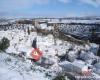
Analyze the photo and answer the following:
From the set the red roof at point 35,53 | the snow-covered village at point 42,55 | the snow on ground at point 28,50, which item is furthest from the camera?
the red roof at point 35,53

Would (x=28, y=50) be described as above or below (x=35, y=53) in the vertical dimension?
below

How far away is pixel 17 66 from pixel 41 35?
14.2m

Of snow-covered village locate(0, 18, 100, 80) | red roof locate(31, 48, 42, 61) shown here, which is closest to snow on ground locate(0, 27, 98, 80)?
snow-covered village locate(0, 18, 100, 80)

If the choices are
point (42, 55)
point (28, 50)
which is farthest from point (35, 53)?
point (28, 50)

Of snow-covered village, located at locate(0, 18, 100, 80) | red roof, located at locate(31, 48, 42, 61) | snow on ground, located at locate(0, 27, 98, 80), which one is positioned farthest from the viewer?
red roof, located at locate(31, 48, 42, 61)

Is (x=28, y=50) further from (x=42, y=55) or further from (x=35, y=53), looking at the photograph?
(x=35, y=53)

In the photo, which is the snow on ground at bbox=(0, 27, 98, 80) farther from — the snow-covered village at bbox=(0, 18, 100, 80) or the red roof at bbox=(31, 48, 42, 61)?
the red roof at bbox=(31, 48, 42, 61)

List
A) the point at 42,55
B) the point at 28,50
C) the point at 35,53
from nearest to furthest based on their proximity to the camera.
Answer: the point at 35,53 → the point at 42,55 → the point at 28,50

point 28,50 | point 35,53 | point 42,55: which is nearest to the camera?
point 35,53

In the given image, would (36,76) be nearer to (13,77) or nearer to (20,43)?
(13,77)

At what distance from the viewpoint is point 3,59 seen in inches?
374

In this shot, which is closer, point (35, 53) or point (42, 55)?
point (35, 53)

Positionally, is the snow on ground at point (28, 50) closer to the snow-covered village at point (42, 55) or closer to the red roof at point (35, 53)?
the snow-covered village at point (42, 55)

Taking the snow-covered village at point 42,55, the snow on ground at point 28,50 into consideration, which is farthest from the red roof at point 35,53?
the snow on ground at point 28,50
